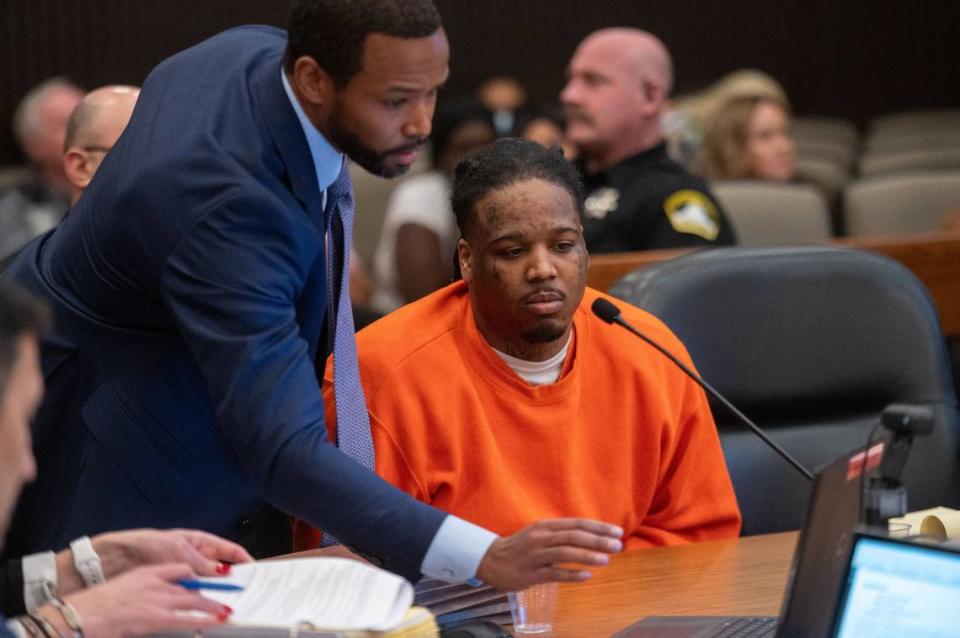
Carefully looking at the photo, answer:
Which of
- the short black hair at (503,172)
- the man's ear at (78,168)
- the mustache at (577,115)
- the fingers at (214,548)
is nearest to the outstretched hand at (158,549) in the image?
the fingers at (214,548)

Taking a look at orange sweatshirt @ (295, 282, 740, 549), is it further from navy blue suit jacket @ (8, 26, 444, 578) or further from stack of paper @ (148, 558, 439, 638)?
stack of paper @ (148, 558, 439, 638)

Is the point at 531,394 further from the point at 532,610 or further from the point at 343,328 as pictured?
the point at 532,610

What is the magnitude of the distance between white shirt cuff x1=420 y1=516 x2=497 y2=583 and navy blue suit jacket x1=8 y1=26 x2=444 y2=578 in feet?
0.05

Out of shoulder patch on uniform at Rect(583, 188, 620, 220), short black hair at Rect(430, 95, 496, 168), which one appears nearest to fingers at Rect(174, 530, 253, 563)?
shoulder patch on uniform at Rect(583, 188, 620, 220)

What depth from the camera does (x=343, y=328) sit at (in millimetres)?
1953

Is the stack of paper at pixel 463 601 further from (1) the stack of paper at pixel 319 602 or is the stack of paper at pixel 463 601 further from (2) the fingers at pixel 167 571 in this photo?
(2) the fingers at pixel 167 571

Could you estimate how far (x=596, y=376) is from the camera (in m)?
2.22

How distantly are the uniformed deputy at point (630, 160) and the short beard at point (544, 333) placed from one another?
4.41 ft

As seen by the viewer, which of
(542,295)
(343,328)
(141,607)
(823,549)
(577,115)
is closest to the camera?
(141,607)

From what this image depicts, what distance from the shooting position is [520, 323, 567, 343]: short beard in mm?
2123

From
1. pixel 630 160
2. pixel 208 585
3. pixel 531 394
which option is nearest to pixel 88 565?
pixel 208 585

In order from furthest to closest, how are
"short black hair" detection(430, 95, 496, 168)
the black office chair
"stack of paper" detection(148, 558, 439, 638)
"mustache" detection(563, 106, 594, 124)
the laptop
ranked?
"short black hair" detection(430, 95, 496, 168), "mustache" detection(563, 106, 594, 124), the black office chair, the laptop, "stack of paper" detection(148, 558, 439, 638)

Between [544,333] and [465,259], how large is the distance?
0.18 m

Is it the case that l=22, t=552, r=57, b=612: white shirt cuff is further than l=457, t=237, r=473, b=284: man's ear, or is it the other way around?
l=457, t=237, r=473, b=284: man's ear
